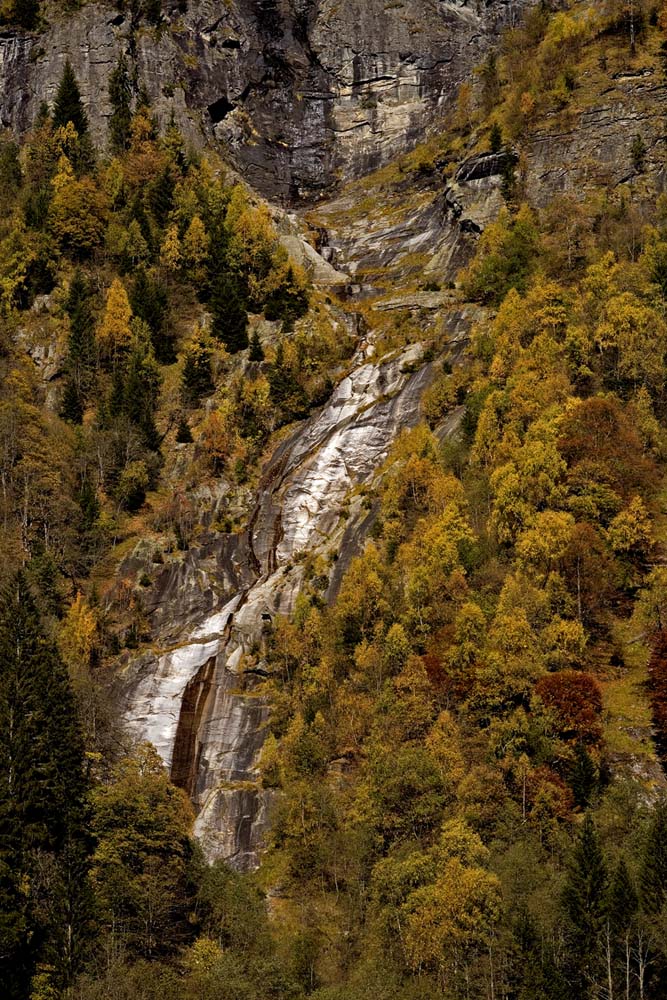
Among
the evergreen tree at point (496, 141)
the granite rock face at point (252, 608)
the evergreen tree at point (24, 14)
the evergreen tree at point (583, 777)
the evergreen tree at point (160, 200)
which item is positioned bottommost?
the granite rock face at point (252, 608)

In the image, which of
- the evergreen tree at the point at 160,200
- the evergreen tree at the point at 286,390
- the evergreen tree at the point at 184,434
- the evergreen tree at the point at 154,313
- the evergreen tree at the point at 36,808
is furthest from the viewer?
the evergreen tree at the point at 160,200

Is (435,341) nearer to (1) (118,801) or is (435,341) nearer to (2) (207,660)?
(2) (207,660)

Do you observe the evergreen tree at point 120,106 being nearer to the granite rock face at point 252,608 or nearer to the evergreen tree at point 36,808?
the granite rock face at point 252,608

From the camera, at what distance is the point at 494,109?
111 metres

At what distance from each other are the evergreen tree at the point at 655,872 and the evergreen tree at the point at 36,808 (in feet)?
80.5

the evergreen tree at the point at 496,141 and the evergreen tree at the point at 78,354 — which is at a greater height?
the evergreen tree at the point at 496,141

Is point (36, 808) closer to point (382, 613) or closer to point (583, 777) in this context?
point (382, 613)

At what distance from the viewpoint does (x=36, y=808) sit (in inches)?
1935

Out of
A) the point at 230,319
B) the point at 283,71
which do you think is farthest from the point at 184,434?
the point at 283,71

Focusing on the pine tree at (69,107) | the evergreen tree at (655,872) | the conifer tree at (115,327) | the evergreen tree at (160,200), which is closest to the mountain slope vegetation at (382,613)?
the evergreen tree at (655,872)

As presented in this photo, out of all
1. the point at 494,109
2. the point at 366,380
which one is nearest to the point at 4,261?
the point at 366,380

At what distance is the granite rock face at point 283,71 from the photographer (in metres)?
125

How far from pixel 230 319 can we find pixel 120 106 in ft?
142

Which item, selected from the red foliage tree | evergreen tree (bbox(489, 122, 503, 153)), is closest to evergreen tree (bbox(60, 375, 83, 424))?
evergreen tree (bbox(489, 122, 503, 153))
